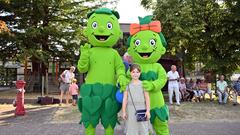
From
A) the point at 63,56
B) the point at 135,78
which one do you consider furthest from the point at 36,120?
the point at 63,56

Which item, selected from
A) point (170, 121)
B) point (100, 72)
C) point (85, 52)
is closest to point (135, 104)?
point (100, 72)

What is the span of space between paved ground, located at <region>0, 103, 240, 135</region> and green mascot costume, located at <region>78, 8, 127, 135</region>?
2.44m

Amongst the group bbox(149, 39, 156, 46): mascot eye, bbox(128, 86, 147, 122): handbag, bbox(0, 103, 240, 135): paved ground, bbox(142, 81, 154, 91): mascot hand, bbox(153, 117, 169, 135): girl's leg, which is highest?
bbox(149, 39, 156, 46): mascot eye

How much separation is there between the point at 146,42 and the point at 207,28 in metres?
11.2

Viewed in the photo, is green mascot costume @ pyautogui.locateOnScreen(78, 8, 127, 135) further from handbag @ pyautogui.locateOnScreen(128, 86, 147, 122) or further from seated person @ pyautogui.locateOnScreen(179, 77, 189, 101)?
seated person @ pyautogui.locateOnScreen(179, 77, 189, 101)

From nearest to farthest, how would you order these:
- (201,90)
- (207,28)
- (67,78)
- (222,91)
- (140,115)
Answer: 1. (140,115)
2. (67,78)
3. (222,91)
4. (201,90)
5. (207,28)

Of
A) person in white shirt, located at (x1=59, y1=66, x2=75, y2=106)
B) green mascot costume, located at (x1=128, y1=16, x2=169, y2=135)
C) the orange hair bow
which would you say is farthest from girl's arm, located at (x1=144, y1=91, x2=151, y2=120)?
person in white shirt, located at (x1=59, y1=66, x2=75, y2=106)

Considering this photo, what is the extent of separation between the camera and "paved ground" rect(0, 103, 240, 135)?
8.83m

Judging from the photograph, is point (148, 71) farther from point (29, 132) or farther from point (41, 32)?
point (41, 32)

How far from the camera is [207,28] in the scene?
16.8 meters

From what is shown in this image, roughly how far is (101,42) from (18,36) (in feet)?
49.8

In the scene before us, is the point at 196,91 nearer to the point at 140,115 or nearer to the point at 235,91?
the point at 235,91

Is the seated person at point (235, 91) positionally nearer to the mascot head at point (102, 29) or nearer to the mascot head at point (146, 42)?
the mascot head at point (146, 42)

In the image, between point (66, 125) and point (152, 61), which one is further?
point (66, 125)
